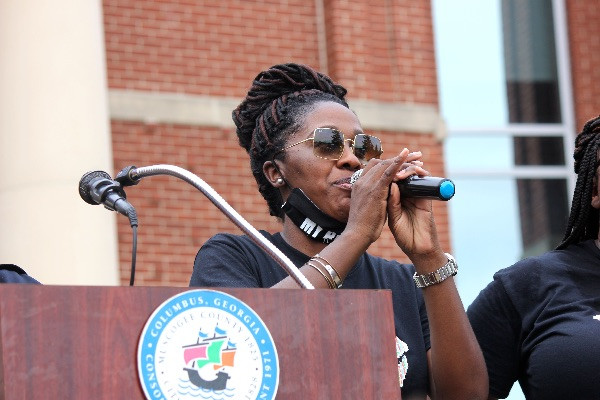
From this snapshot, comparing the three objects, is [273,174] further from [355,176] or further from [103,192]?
[103,192]

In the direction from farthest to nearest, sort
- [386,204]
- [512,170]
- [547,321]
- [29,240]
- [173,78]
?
[512,170] < [173,78] < [29,240] < [547,321] < [386,204]

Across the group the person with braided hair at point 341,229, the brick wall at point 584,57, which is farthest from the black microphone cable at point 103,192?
the brick wall at point 584,57

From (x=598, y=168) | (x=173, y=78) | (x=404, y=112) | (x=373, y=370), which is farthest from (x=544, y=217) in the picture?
(x=373, y=370)

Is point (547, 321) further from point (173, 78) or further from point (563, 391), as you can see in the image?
point (173, 78)

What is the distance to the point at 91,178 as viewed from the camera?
3.81m

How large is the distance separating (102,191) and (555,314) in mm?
1516

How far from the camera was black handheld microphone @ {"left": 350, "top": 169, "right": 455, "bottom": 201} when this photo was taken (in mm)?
3881

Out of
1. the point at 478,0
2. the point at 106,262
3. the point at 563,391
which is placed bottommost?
the point at 563,391

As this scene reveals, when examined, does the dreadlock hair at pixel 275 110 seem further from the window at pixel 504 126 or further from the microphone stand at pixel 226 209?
the window at pixel 504 126

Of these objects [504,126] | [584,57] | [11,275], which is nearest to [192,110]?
[504,126]

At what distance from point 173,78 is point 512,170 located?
2892 millimetres

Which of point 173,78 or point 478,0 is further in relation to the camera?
point 478,0

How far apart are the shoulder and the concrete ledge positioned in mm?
6424

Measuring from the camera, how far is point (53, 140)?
344 inches
